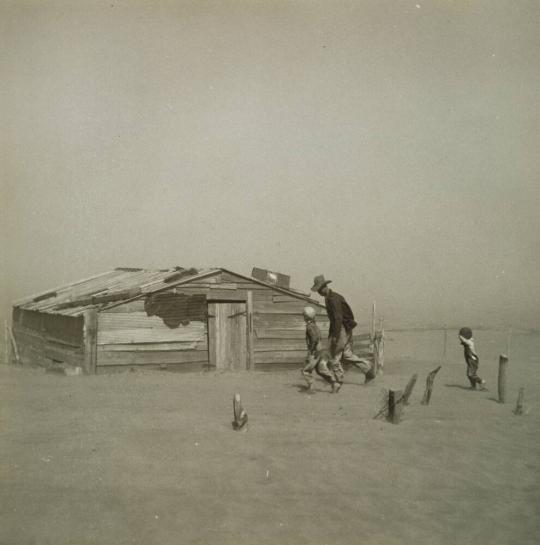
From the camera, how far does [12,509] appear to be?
589 centimetres

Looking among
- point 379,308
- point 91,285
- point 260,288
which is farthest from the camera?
point 379,308

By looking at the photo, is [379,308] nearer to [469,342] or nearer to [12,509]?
[469,342]

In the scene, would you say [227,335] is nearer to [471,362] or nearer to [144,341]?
[144,341]

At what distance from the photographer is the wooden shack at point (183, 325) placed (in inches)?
643

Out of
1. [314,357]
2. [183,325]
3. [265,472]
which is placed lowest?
[265,472]

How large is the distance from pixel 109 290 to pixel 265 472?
1244cm

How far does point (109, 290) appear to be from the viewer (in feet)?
60.3

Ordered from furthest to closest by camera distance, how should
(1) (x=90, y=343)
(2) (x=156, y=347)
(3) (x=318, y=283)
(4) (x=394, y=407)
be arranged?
(2) (x=156, y=347)
(1) (x=90, y=343)
(3) (x=318, y=283)
(4) (x=394, y=407)

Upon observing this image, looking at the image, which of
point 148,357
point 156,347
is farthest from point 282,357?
point 148,357

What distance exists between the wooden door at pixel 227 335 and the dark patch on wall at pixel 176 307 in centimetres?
35

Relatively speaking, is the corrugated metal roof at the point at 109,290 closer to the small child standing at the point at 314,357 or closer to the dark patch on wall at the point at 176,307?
the dark patch on wall at the point at 176,307

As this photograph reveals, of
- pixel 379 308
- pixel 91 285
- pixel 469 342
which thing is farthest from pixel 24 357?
pixel 379 308

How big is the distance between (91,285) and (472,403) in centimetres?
1492

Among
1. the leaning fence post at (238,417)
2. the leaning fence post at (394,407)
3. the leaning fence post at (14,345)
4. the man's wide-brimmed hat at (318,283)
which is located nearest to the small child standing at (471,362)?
the man's wide-brimmed hat at (318,283)
